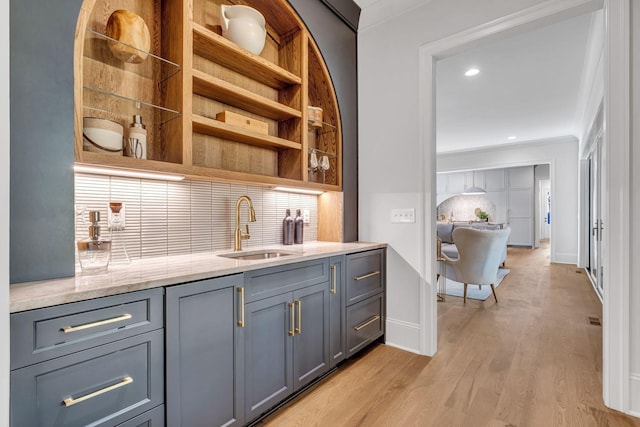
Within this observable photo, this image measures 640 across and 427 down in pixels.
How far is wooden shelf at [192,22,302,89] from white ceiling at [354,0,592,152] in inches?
42.6

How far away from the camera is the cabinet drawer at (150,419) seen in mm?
1120

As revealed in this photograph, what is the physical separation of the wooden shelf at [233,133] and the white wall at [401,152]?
0.79m

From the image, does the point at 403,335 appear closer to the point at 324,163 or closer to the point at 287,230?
the point at 287,230

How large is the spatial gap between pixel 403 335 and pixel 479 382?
622 millimetres

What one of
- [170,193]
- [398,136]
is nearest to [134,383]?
[170,193]

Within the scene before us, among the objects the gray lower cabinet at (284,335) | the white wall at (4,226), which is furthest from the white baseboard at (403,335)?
the white wall at (4,226)

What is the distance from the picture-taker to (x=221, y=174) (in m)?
1.83

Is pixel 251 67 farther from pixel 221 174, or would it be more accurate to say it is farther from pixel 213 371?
pixel 213 371

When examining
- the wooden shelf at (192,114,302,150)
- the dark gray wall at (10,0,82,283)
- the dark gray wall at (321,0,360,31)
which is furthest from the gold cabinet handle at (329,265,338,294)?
the dark gray wall at (321,0,360,31)

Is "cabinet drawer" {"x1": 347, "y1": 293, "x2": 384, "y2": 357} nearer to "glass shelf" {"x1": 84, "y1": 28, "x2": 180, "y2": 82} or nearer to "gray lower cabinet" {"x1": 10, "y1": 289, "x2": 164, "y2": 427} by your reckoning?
"gray lower cabinet" {"x1": 10, "y1": 289, "x2": 164, "y2": 427}

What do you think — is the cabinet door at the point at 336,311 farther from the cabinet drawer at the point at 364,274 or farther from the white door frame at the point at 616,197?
the white door frame at the point at 616,197

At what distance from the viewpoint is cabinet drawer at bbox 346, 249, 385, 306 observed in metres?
2.23

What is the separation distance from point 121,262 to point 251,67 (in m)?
1.48

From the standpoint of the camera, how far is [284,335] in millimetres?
1706
